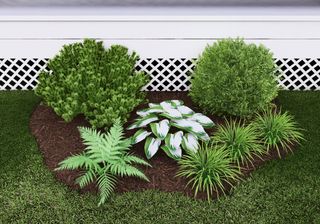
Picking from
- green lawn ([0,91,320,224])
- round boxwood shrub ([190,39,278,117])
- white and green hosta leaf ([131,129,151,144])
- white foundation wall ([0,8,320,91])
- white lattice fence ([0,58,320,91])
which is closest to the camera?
green lawn ([0,91,320,224])

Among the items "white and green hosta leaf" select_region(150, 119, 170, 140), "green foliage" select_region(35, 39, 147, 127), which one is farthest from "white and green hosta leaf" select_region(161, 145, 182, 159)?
"green foliage" select_region(35, 39, 147, 127)

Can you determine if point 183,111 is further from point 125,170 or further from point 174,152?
point 125,170

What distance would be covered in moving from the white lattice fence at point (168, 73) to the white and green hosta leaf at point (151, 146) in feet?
4.04

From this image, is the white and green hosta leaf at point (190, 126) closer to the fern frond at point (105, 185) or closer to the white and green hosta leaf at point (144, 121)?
the white and green hosta leaf at point (144, 121)

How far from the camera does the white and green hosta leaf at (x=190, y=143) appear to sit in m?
4.20

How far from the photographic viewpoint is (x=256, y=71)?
4512 mm

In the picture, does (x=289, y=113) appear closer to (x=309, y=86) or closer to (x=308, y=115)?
(x=308, y=115)

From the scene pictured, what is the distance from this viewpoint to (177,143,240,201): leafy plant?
158 inches

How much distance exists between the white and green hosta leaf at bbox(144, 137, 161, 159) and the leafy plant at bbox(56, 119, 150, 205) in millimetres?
147

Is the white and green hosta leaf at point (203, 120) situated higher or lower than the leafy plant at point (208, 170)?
higher

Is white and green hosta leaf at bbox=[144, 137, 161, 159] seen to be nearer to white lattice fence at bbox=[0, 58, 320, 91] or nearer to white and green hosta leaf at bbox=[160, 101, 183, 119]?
white and green hosta leaf at bbox=[160, 101, 183, 119]

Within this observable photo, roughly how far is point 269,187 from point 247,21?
1.78 m

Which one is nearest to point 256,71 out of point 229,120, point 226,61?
point 226,61

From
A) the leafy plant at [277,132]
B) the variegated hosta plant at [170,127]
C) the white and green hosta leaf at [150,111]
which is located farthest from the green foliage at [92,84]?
the leafy plant at [277,132]
